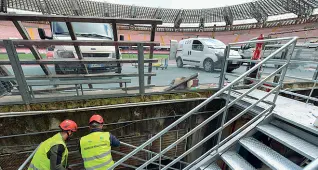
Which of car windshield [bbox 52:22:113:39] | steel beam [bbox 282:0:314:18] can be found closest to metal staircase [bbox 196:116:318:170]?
car windshield [bbox 52:22:113:39]

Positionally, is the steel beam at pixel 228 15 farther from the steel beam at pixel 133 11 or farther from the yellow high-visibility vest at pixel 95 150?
the yellow high-visibility vest at pixel 95 150

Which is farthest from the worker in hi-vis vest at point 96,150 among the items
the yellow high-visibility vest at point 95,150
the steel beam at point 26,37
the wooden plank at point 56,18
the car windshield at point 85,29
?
the car windshield at point 85,29

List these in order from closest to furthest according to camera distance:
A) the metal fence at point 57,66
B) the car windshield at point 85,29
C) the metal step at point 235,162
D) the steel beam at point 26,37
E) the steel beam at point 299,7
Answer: the metal step at point 235,162
the metal fence at point 57,66
the steel beam at point 26,37
the car windshield at point 85,29
the steel beam at point 299,7

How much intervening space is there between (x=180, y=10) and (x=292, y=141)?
3813 centimetres

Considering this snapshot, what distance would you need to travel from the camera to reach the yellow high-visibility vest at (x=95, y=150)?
2211 millimetres

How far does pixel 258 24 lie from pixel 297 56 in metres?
27.9

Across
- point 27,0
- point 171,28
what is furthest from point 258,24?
point 27,0

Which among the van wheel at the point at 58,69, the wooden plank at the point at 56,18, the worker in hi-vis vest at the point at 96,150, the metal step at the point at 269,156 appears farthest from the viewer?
the van wheel at the point at 58,69

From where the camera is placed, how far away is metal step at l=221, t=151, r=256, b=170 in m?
1.96

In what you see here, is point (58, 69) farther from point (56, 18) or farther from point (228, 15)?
point (228, 15)

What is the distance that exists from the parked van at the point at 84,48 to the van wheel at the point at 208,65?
4494 mm

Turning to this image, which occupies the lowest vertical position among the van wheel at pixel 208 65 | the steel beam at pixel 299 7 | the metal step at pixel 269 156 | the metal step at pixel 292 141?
the metal step at pixel 269 156

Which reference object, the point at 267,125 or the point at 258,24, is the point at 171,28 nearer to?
the point at 258,24

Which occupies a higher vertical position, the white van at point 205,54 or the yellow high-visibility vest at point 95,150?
the white van at point 205,54
